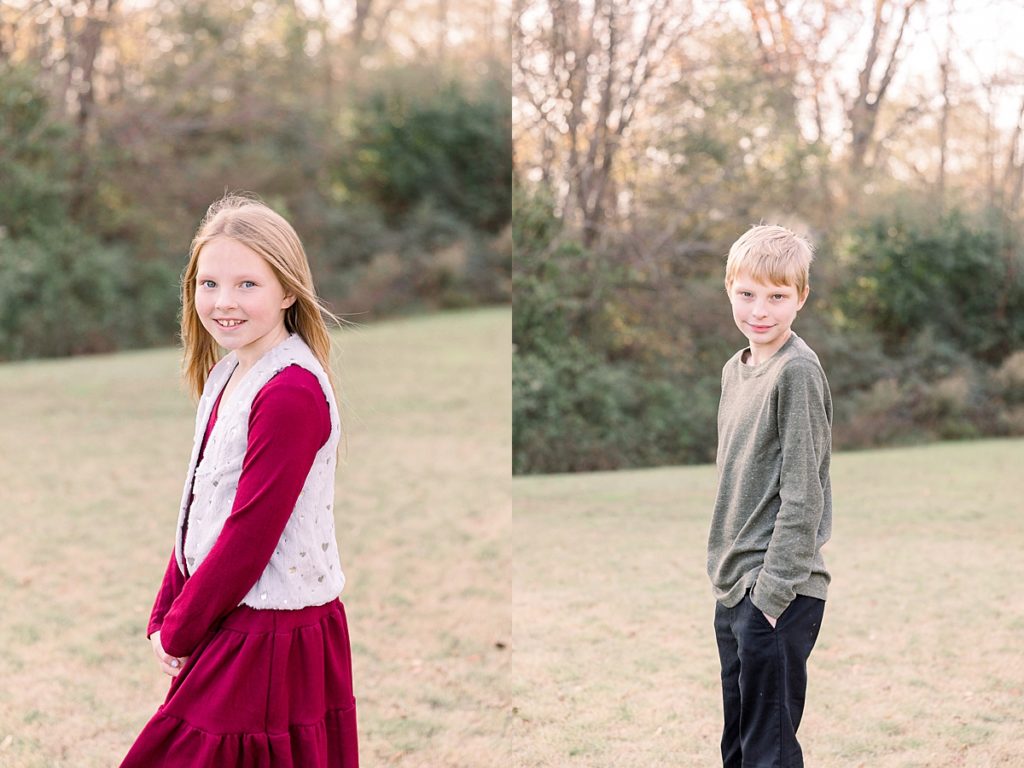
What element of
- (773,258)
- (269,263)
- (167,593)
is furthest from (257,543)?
(773,258)

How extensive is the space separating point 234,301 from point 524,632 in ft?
8.85

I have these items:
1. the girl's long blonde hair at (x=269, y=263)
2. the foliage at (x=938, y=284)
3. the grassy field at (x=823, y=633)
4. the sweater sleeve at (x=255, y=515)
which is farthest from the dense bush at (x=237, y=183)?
the sweater sleeve at (x=255, y=515)

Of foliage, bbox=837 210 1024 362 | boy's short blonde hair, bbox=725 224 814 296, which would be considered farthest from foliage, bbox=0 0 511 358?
boy's short blonde hair, bbox=725 224 814 296

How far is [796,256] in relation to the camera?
2.11 metres

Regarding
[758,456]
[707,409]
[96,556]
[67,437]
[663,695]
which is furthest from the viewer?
[707,409]

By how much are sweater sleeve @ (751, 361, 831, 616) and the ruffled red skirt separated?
0.77 metres

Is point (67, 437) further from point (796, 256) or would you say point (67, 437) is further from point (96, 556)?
point (796, 256)

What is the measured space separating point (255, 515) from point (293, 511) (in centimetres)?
10

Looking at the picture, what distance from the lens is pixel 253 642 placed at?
6.04 feet

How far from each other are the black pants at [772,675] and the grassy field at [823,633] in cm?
98

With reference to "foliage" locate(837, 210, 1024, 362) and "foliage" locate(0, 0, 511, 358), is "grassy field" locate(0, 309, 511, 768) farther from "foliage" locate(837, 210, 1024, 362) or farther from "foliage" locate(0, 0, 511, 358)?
"foliage" locate(0, 0, 511, 358)

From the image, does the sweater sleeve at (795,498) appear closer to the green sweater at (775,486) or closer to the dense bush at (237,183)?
the green sweater at (775,486)

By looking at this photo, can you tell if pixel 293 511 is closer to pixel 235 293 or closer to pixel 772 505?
pixel 235 293

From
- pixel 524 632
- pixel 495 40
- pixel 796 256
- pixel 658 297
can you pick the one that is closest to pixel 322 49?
Result: pixel 495 40
